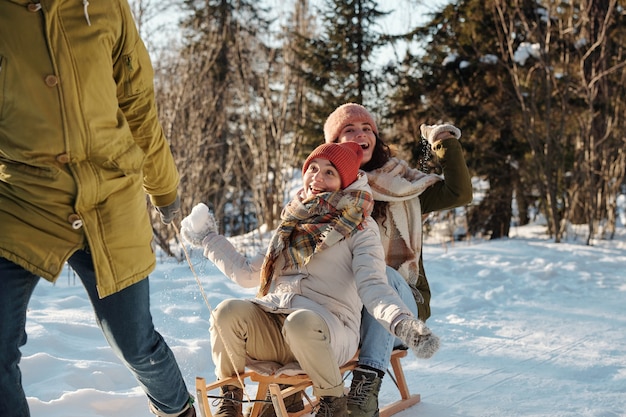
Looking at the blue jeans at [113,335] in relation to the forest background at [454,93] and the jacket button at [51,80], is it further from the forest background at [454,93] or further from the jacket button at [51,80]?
the forest background at [454,93]

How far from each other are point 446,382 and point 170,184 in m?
2.08

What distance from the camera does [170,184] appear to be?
92.5 inches

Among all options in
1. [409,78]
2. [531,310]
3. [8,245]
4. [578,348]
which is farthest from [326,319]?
[409,78]

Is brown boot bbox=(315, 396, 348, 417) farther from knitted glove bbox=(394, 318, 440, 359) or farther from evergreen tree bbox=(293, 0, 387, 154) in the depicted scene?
evergreen tree bbox=(293, 0, 387, 154)

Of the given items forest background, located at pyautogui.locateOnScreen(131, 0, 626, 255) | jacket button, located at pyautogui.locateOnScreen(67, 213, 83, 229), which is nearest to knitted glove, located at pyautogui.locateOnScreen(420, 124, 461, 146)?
jacket button, located at pyautogui.locateOnScreen(67, 213, 83, 229)

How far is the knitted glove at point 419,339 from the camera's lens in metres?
2.27

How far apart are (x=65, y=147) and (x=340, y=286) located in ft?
4.33

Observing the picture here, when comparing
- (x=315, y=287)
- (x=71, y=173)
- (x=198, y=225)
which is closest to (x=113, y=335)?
(x=71, y=173)

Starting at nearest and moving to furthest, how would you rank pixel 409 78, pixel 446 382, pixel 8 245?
pixel 8 245 < pixel 446 382 < pixel 409 78

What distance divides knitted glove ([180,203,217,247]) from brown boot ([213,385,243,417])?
29.9 inches

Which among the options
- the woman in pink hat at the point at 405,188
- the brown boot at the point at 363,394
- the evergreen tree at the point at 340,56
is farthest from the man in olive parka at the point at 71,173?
the evergreen tree at the point at 340,56

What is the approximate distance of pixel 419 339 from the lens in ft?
7.50

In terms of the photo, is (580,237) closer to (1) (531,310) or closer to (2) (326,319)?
(1) (531,310)

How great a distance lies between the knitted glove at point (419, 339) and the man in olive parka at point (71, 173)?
844 mm
